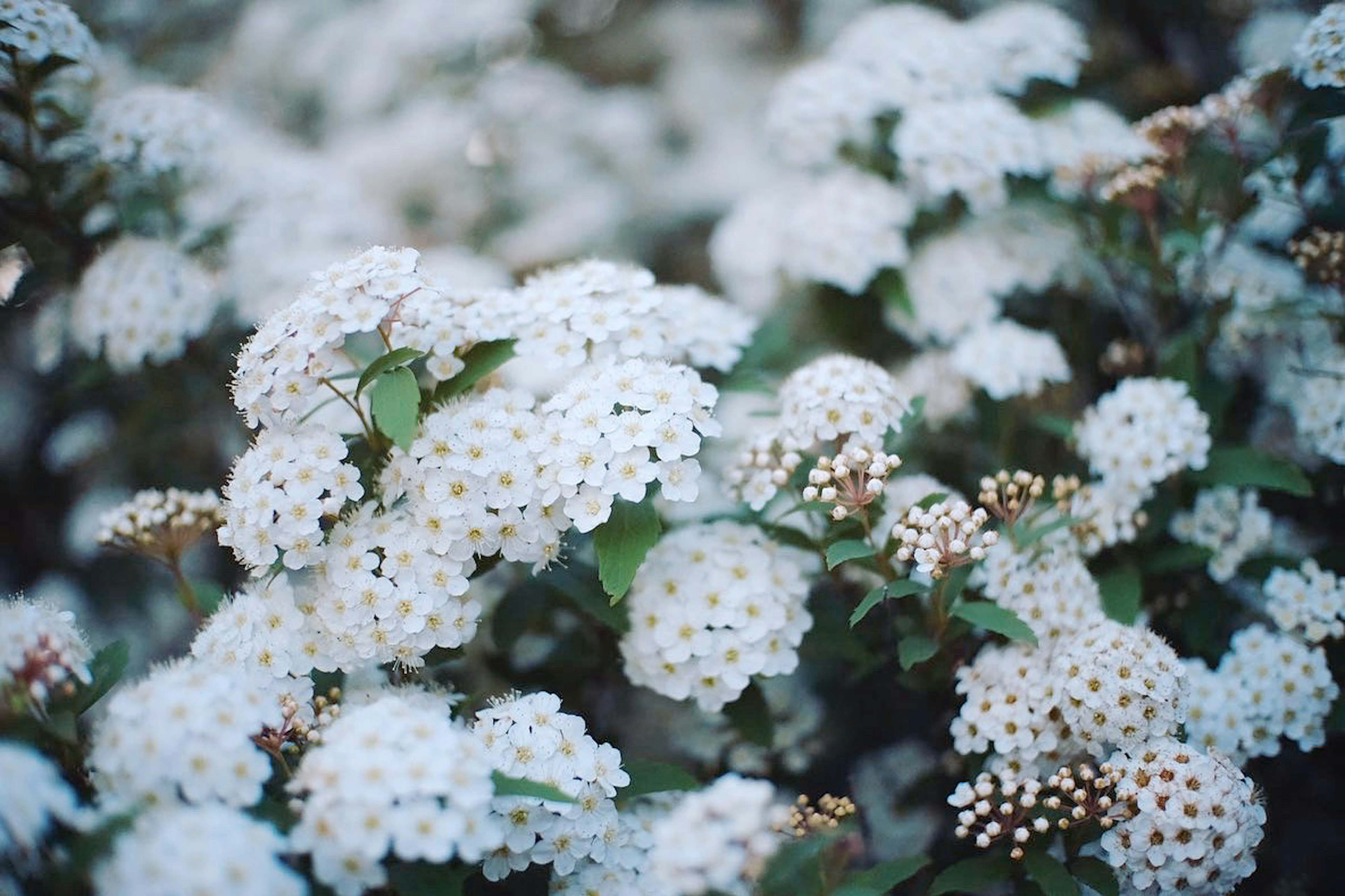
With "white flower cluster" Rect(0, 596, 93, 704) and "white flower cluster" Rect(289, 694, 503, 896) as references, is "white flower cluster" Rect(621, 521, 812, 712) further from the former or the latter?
"white flower cluster" Rect(0, 596, 93, 704)

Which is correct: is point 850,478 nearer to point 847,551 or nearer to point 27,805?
point 847,551

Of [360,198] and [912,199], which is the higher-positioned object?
[912,199]

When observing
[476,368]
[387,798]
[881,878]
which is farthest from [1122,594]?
[387,798]

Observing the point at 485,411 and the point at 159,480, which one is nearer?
the point at 485,411

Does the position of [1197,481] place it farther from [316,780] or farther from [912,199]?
[316,780]

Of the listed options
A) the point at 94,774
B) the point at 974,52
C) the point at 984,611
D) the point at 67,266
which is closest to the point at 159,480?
the point at 67,266

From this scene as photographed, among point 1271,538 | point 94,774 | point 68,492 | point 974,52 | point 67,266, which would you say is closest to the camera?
point 94,774

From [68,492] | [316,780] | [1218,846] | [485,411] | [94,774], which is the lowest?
[68,492]
